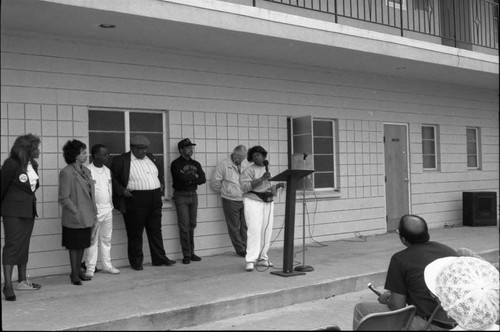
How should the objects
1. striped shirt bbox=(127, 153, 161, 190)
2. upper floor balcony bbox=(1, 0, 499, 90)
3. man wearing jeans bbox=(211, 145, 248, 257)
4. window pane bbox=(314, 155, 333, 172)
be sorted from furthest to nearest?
window pane bbox=(314, 155, 333, 172), man wearing jeans bbox=(211, 145, 248, 257), striped shirt bbox=(127, 153, 161, 190), upper floor balcony bbox=(1, 0, 499, 90)

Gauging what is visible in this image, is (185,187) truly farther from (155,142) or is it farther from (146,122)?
(146,122)

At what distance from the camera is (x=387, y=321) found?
2852 mm

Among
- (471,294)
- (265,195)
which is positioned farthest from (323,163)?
(471,294)

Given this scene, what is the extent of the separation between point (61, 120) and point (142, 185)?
1.40m

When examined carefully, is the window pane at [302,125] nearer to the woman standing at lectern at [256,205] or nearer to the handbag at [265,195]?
the woman standing at lectern at [256,205]

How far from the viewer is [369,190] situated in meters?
11.4

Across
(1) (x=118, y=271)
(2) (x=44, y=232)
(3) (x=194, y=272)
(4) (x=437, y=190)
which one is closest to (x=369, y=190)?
(4) (x=437, y=190)

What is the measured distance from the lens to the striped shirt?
25.2ft

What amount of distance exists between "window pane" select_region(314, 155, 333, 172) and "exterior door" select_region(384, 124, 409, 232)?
1.63 m

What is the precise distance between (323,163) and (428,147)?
3.51m

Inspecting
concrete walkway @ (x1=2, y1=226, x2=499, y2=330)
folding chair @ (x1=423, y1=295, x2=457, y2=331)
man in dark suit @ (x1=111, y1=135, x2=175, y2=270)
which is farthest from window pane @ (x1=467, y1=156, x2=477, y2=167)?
folding chair @ (x1=423, y1=295, x2=457, y2=331)

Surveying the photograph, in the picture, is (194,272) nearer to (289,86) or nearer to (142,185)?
(142,185)

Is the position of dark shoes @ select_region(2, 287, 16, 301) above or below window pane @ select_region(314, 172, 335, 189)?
below

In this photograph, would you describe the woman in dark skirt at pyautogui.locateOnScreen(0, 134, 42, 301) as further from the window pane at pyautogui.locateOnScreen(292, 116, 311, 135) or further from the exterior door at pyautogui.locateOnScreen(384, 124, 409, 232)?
the exterior door at pyautogui.locateOnScreen(384, 124, 409, 232)
